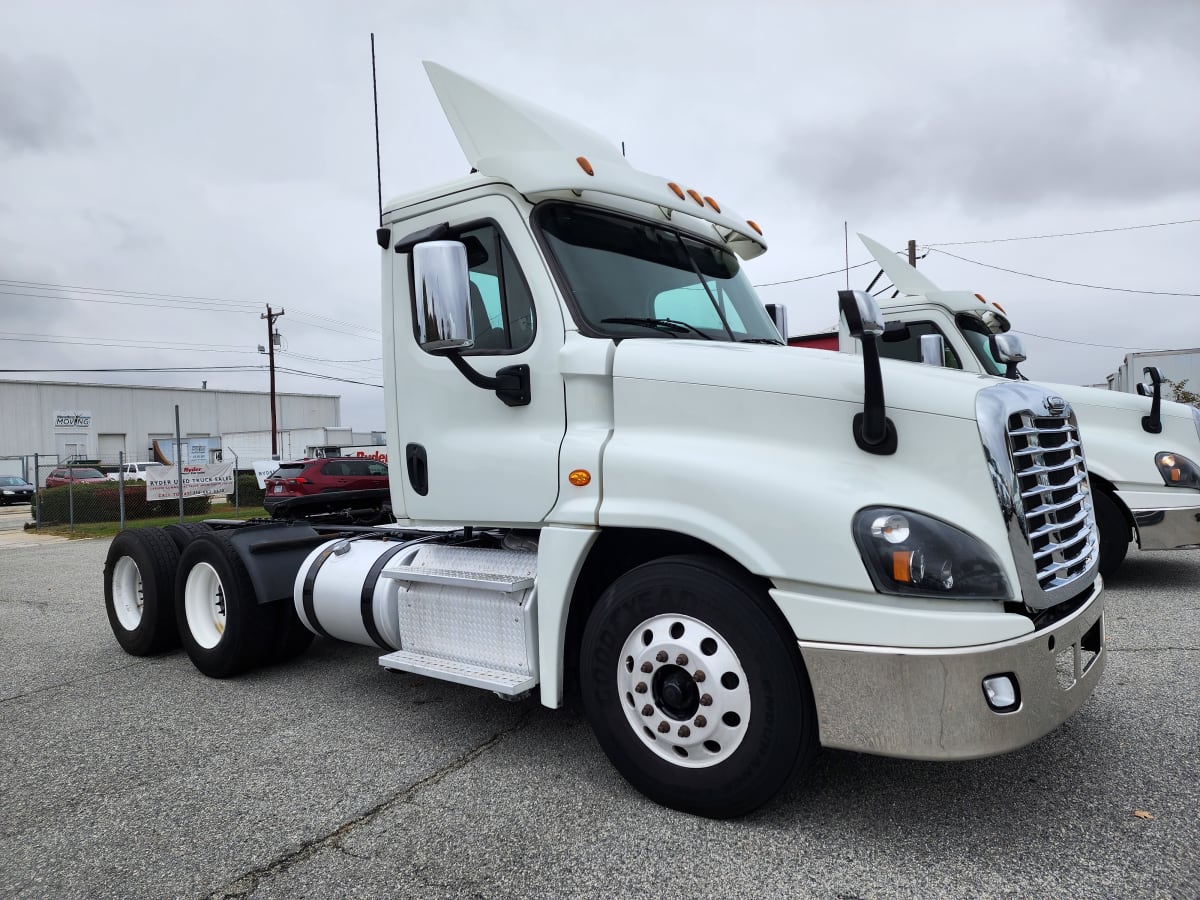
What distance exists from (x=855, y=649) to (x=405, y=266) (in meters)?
2.81

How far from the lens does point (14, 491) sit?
3541cm

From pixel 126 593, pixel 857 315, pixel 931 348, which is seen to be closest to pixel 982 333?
pixel 931 348

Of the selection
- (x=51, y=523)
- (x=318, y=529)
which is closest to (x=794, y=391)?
(x=318, y=529)

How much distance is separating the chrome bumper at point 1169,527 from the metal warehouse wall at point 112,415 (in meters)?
57.2

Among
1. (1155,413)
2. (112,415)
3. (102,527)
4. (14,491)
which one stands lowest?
(102,527)

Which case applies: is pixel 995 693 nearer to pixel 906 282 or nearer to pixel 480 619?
pixel 480 619

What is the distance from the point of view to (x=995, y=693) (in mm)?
2518

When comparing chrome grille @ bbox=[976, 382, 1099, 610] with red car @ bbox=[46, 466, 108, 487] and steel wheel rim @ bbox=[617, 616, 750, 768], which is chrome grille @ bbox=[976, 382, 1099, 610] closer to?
steel wheel rim @ bbox=[617, 616, 750, 768]

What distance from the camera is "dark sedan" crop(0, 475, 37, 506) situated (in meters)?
35.2

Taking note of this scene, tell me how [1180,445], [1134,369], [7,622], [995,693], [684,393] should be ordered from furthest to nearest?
[1134,369] < [7,622] < [1180,445] < [684,393] < [995,693]

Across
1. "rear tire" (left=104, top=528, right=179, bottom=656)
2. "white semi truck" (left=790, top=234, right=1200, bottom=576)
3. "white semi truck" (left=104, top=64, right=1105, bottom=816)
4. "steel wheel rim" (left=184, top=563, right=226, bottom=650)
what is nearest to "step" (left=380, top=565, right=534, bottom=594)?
"white semi truck" (left=104, top=64, right=1105, bottom=816)

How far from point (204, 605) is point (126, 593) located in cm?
103

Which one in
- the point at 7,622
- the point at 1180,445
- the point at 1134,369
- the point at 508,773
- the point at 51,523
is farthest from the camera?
the point at 51,523

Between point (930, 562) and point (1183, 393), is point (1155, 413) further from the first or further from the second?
point (1183, 393)
